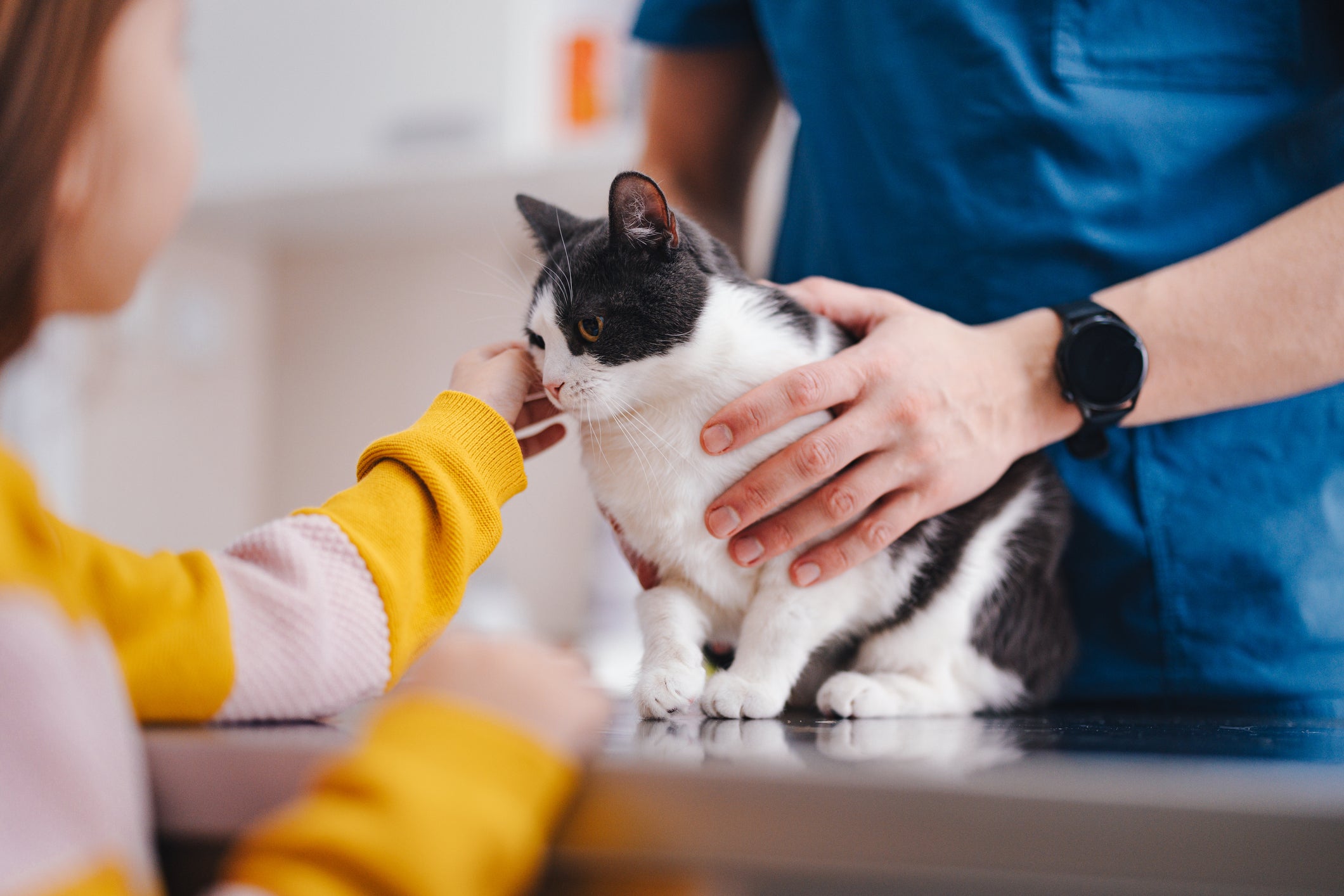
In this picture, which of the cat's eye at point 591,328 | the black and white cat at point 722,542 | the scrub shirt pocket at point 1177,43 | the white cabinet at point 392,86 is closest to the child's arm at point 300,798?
the black and white cat at point 722,542

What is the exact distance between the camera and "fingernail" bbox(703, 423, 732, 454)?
709 mm

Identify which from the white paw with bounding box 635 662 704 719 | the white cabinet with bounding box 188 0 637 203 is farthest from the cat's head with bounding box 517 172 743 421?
the white cabinet with bounding box 188 0 637 203

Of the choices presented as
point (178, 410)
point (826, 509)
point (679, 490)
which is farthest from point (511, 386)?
point (178, 410)

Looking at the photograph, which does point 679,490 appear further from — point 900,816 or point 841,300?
point 900,816

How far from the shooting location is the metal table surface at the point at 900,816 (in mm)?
344

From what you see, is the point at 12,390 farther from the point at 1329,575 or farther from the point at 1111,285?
the point at 1329,575

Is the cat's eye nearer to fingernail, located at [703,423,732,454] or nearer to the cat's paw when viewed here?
fingernail, located at [703,423,732,454]

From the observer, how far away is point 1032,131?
87cm

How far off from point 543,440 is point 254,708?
1.11 ft

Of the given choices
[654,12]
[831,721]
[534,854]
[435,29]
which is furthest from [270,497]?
[534,854]

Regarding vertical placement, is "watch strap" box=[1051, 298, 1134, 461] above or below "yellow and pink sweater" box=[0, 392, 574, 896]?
above

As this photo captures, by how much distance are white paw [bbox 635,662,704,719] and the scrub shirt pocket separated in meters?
0.63

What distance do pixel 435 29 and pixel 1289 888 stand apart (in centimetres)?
230

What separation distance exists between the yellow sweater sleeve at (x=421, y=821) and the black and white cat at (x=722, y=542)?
30 centimetres
